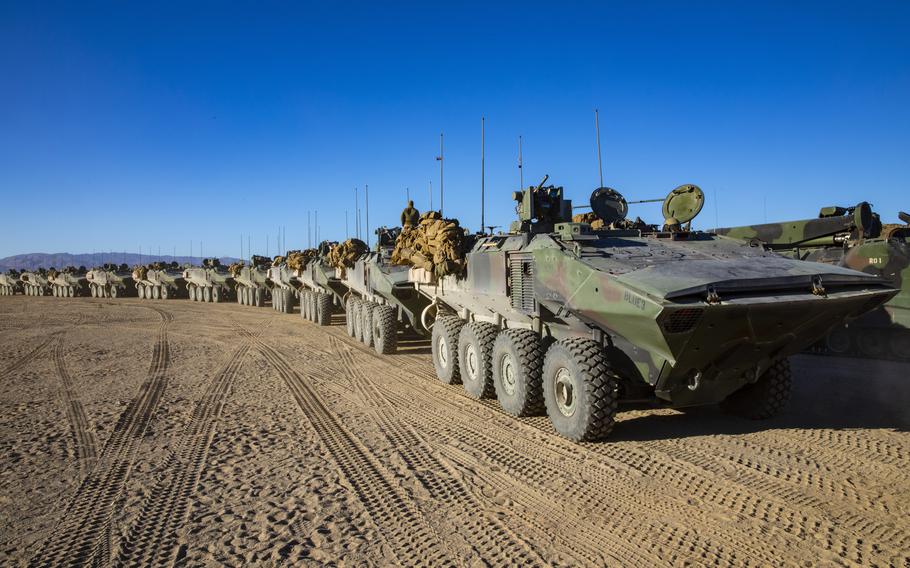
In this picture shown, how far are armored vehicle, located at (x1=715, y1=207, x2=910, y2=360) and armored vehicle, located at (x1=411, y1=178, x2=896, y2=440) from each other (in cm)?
311

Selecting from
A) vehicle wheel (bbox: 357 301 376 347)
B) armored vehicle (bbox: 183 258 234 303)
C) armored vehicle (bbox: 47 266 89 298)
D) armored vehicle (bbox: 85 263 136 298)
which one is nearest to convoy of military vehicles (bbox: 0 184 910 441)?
vehicle wheel (bbox: 357 301 376 347)

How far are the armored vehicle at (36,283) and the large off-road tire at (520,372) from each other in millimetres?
42314

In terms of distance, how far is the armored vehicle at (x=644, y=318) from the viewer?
4.58 meters

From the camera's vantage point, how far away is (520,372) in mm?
6238

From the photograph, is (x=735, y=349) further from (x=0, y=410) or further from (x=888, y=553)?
(x=0, y=410)

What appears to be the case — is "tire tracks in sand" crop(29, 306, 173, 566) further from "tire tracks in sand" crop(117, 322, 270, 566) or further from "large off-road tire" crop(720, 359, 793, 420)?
"large off-road tire" crop(720, 359, 793, 420)

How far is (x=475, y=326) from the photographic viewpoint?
761cm

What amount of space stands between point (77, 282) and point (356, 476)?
126 feet

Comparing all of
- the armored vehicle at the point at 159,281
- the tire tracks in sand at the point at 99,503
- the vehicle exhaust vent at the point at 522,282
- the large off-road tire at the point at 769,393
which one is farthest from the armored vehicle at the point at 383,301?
the armored vehicle at the point at 159,281

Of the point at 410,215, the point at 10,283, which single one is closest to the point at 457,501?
the point at 410,215

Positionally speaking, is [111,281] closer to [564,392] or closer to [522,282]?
[522,282]

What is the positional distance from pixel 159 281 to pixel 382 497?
106 ft

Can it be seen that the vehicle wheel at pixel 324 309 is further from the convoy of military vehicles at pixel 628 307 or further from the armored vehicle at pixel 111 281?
the armored vehicle at pixel 111 281

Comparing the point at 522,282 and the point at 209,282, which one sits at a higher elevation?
the point at 522,282
